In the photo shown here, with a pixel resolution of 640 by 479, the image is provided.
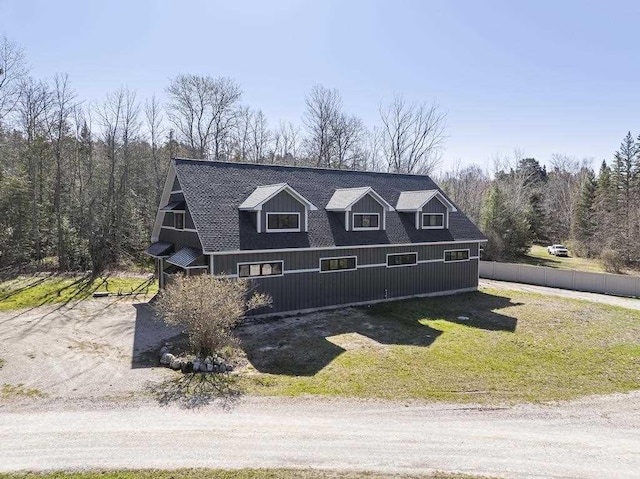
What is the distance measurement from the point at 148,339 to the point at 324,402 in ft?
27.5

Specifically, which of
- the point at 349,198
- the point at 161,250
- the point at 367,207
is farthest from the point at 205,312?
the point at 367,207

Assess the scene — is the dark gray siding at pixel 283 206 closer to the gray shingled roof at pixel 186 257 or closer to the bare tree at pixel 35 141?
the gray shingled roof at pixel 186 257

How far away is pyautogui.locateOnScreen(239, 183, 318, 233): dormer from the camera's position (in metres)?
19.3

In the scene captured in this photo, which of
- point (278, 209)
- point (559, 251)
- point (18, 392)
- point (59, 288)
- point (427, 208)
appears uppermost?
point (427, 208)

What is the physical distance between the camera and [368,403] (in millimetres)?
11188

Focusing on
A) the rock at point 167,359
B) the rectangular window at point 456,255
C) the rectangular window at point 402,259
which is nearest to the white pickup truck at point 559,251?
the rectangular window at point 456,255

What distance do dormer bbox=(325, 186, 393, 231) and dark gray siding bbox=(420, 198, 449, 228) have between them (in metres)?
2.90

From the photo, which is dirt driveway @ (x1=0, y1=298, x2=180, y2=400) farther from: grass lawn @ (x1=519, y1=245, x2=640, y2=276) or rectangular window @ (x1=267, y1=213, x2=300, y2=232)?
grass lawn @ (x1=519, y1=245, x2=640, y2=276)

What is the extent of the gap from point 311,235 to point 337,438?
12.2 m

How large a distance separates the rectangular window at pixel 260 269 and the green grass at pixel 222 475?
1078 centimetres

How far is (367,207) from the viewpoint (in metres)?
22.8

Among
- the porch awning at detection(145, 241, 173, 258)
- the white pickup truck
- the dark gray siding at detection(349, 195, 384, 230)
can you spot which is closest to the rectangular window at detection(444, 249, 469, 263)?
the dark gray siding at detection(349, 195, 384, 230)

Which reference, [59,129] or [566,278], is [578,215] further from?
[59,129]

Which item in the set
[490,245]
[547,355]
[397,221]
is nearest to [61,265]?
[397,221]
